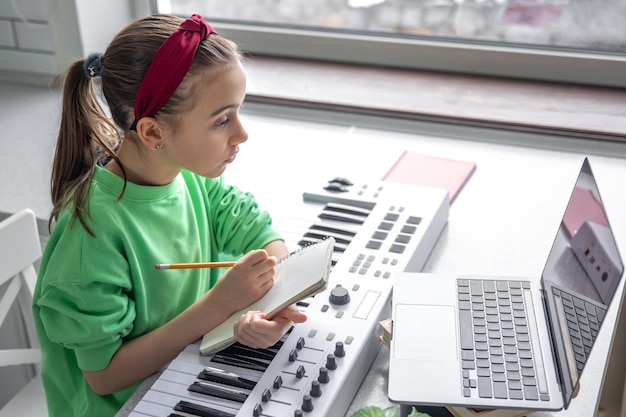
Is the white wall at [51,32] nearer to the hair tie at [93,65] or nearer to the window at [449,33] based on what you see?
the window at [449,33]

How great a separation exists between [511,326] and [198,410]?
41cm

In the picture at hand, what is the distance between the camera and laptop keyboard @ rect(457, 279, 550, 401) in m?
0.94

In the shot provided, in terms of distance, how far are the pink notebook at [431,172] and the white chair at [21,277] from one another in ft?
2.14

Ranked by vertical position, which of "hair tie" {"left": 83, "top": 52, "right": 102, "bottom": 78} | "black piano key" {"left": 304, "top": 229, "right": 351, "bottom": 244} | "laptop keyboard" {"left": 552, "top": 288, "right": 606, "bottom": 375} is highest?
"hair tie" {"left": 83, "top": 52, "right": 102, "bottom": 78}

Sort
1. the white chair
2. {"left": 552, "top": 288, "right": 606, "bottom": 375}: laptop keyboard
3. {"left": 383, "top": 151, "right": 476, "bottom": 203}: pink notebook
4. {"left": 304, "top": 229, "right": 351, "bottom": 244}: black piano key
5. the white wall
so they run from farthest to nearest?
the white wall, {"left": 383, "top": 151, "right": 476, "bottom": 203}: pink notebook, the white chair, {"left": 304, "top": 229, "right": 351, "bottom": 244}: black piano key, {"left": 552, "top": 288, "right": 606, "bottom": 375}: laptop keyboard

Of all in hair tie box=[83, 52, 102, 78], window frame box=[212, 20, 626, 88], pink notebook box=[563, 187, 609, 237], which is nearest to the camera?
pink notebook box=[563, 187, 609, 237]

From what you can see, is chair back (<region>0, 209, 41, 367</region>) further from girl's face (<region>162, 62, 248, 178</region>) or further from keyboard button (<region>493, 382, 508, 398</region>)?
keyboard button (<region>493, 382, 508, 398</region>)

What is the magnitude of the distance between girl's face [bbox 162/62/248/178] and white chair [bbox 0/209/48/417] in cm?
42

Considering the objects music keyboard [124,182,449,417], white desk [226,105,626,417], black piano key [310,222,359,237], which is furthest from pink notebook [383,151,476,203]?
black piano key [310,222,359,237]

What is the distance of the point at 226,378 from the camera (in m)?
1.00

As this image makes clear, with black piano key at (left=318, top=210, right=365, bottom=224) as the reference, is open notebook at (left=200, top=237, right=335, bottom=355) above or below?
above

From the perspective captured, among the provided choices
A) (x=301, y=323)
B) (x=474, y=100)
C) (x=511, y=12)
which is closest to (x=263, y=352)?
(x=301, y=323)

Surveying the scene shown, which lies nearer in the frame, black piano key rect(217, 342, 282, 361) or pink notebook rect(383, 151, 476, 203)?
black piano key rect(217, 342, 282, 361)

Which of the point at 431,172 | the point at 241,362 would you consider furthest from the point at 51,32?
the point at 241,362
